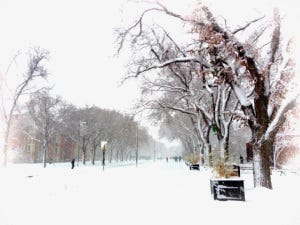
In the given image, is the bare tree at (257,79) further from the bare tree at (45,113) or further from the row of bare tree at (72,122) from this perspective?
the bare tree at (45,113)

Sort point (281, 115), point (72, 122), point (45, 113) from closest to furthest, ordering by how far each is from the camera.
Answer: point (281, 115)
point (45, 113)
point (72, 122)

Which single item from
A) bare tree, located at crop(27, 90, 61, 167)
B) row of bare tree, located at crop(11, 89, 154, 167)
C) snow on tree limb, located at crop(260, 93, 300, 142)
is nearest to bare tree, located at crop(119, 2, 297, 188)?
snow on tree limb, located at crop(260, 93, 300, 142)

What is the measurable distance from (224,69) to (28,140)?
6195 centimetres

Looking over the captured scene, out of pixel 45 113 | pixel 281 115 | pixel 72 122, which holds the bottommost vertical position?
pixel 281 115

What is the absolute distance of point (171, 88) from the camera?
19.9 m

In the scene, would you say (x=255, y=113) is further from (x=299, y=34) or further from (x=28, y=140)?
(x=28, y=140)

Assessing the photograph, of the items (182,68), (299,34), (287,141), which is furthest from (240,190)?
(287,141)

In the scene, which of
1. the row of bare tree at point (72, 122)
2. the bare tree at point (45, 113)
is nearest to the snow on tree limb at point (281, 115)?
the row of bare tree at point (72, 122)

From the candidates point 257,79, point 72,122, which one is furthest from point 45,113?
point 257,79

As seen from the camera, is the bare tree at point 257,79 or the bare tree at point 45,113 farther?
the bare tree at point 45,113

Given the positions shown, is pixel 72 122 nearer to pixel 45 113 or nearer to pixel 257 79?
pixel 45 113

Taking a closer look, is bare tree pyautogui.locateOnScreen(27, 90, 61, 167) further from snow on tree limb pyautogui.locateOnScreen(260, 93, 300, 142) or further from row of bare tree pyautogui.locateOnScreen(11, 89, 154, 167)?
snow on tree limb pyautogui.locateOnScreen(260, 93, 300, 142)

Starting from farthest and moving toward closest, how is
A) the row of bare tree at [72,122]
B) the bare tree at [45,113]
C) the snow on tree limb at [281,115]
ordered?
the row of bare tree at [72,122]
the bare tree at [45,113]
the snow on tree limb at [281,115]

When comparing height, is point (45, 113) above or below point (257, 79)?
above
